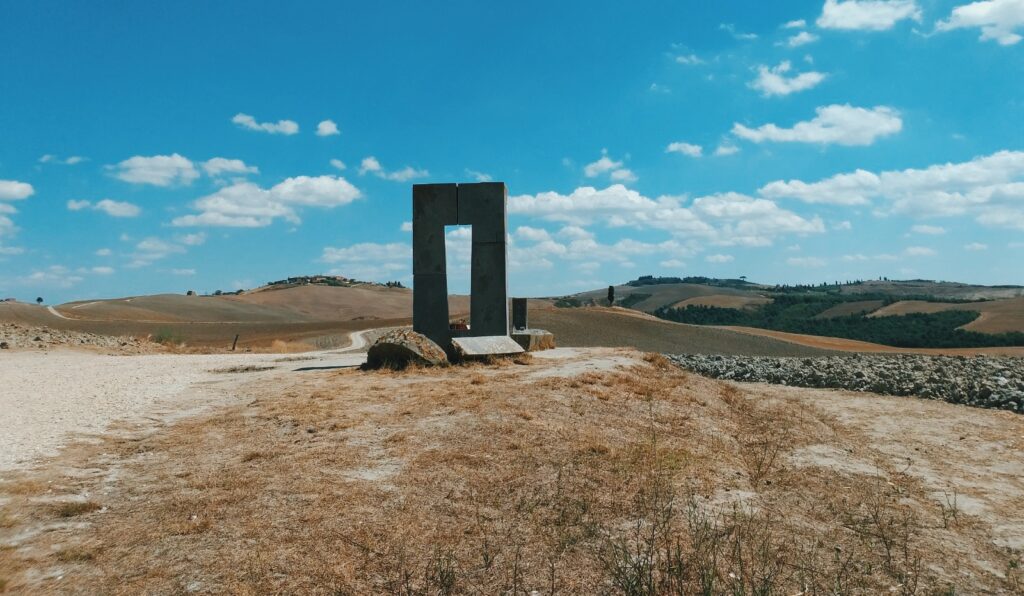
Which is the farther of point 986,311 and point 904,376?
point 986,311

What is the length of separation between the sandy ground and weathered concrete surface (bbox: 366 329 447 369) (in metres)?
2.22

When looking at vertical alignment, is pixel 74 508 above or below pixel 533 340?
below

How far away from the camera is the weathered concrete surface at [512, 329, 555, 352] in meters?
20.5

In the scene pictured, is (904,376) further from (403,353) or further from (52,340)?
(52,340)

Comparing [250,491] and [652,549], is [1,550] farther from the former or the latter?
[652,549]

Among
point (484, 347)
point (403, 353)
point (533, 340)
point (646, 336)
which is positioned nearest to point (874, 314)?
point (646, 336)

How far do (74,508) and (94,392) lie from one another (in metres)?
8.13

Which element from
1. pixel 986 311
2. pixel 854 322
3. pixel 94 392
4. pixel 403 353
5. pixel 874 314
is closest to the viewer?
pixel 94 392

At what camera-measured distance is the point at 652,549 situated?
201 inches

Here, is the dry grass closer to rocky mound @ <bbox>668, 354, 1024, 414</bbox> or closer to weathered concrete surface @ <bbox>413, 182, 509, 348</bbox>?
rocky mound @ <bbox>668, 354, 1024, 414</bbox>

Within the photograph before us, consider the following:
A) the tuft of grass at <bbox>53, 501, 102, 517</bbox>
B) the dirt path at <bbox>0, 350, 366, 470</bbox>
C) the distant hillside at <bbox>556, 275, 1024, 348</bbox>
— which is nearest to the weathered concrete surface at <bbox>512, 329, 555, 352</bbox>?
the dirt path at <bbox>0, 350, 366, 470</bbox>

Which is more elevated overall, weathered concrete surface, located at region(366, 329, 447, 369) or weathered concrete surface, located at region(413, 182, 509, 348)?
weathered concrete surface, located at region(413, 182, 509, 348)

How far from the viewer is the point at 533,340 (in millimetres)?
20797

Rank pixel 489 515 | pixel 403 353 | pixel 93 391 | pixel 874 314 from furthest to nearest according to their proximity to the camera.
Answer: pixel 874 314 → pixel 403 353 → pixel 93 391 → pixel 489 515
